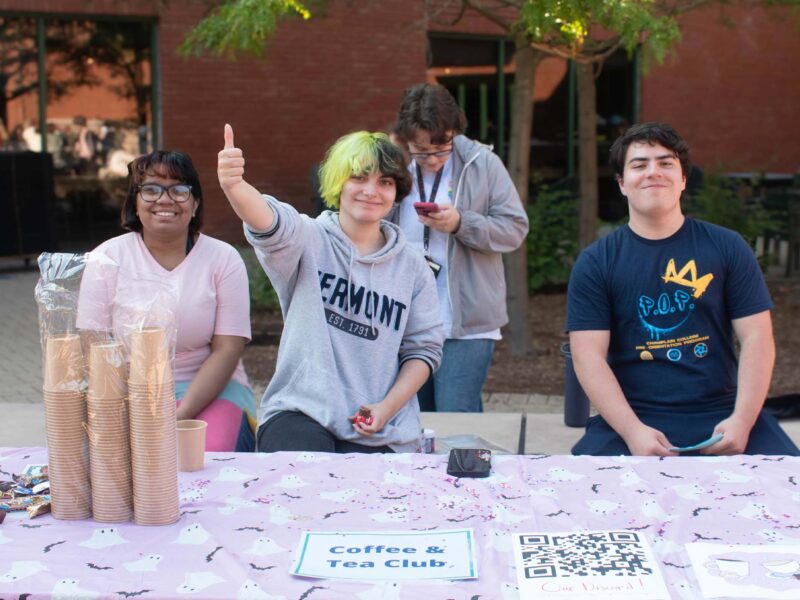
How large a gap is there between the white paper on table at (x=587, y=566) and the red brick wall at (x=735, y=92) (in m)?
14.5

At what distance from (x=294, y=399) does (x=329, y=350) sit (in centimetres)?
19

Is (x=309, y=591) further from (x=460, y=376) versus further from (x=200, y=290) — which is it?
(x=460, y=376)

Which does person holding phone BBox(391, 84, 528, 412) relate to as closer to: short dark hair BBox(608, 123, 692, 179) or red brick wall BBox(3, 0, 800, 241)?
short dark hair BBox(608, 123, 692, 179)

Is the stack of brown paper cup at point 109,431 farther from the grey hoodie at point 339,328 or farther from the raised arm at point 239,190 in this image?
the grey hoodie at point 339,328

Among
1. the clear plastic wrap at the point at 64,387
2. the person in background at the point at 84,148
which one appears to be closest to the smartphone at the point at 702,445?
the clear plastic wrap at the point at 64,387

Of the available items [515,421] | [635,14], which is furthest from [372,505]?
[635,14]

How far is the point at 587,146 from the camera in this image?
8562 mm

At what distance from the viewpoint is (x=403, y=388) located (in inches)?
128

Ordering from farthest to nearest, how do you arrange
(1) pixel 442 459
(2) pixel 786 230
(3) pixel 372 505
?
(2) pixel 786 230 → (1) pixel 442 459 → (3) pixel 372 505

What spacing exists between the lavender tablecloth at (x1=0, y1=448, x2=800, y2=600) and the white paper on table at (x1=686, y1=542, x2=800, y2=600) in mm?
33

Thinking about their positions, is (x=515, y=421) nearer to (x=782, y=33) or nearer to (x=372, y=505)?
(x=372, y=505)

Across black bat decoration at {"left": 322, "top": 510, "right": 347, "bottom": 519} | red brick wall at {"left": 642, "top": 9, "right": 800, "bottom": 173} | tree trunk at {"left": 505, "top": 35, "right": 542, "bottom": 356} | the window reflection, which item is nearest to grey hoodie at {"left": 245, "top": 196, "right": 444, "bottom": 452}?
black bat decoration at {"left": 322, "top": 510, "right": 347, "bottom": 519}

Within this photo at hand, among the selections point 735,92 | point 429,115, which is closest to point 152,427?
point 429,115

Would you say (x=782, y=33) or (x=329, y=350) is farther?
(x=782, y=33)
